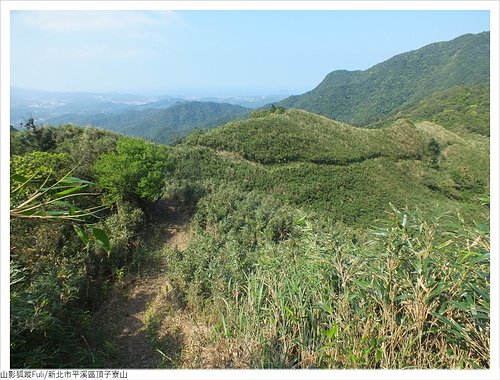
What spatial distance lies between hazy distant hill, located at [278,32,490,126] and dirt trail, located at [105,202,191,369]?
264 ft

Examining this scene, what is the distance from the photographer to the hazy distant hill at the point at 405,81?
8519cm

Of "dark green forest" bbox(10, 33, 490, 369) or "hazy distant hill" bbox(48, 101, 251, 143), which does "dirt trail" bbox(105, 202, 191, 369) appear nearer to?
"dark green forest" bbox(10, 33, 490, 369)

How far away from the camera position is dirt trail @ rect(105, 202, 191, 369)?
10.6 ft

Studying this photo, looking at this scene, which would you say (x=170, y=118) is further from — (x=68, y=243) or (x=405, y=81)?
(x=68, y=243)

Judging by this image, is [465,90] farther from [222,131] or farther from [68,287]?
[68,287]

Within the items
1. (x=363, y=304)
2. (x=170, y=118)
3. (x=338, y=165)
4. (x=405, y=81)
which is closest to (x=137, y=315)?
(x=363, y=304)

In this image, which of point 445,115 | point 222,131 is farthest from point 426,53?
point 222,131

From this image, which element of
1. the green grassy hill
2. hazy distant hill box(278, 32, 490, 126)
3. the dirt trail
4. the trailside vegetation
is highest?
hazy distant hill box(278, 32, 490, 126)

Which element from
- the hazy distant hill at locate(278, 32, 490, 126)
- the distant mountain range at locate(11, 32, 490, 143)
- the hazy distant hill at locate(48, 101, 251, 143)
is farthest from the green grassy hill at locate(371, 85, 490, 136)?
the hazy distant hill at locate(48, 101, 251, 143)

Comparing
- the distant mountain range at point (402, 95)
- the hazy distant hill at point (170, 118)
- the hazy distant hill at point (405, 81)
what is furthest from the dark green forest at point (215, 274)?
the hazy distant hill at point (170, 118)

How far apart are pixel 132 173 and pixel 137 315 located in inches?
123

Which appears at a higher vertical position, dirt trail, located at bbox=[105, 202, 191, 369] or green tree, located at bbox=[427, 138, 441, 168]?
green tree, located at bbox=[427, 138, 441, 168]

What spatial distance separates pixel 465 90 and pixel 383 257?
72291mm

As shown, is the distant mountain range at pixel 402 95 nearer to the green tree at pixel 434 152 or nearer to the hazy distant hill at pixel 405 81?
the hazy distant hill at pixel 405 81
